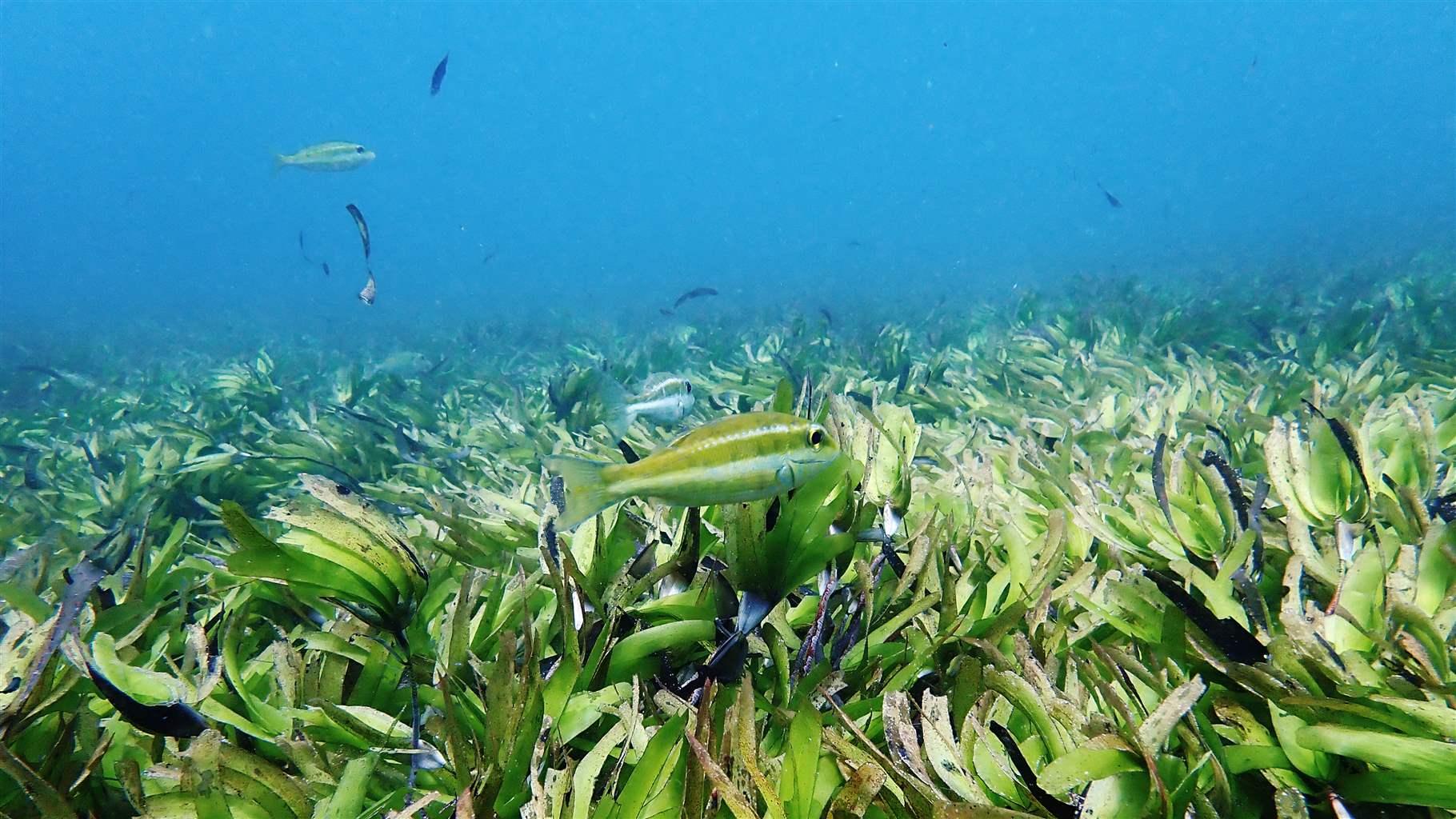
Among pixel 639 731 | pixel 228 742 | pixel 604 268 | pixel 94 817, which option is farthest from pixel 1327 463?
pixel 604 268

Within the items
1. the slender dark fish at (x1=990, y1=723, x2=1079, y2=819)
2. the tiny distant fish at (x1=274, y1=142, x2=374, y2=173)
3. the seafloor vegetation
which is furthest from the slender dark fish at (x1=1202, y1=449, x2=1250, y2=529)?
the tiny distant fish at (x1=274, y1=142, x2=374, y2=173)

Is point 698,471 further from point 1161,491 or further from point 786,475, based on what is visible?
point 1161,491

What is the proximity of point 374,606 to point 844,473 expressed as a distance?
993 mm

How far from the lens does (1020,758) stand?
949mm

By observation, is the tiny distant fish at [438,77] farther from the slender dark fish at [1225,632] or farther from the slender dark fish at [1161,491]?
the slender dark fish at [1225,632]

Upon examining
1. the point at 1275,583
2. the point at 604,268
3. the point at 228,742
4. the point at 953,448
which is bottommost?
the point at 604,268

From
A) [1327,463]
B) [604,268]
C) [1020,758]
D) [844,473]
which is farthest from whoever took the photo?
[604,268]

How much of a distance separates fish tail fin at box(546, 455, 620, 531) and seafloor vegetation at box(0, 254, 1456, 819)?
0.15 meters

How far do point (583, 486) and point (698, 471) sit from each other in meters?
0.20

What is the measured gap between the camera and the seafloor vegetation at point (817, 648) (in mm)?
950

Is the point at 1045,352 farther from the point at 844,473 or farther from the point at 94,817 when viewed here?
the point at 94,817

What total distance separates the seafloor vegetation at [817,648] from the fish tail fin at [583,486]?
0.50 ft

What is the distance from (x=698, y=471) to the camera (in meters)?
1.12

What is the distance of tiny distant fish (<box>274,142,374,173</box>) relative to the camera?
388 inches
